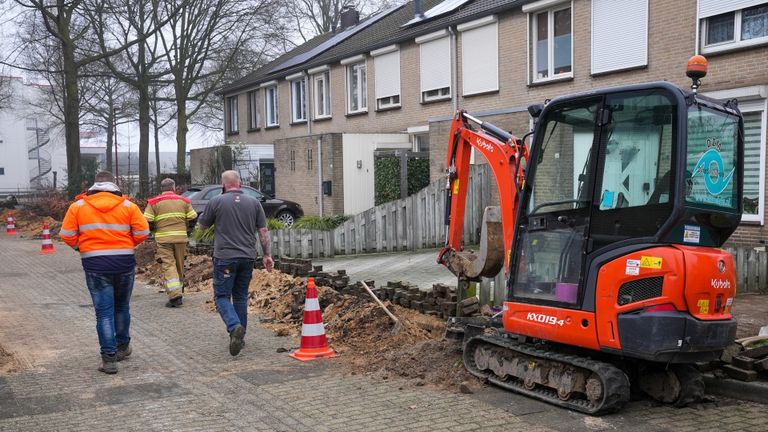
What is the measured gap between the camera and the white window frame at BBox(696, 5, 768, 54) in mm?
13383

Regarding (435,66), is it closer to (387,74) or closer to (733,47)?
(387,74)

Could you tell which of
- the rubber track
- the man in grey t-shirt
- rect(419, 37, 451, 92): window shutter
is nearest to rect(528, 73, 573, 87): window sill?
rect(419, 37, 451, 92): window shutter

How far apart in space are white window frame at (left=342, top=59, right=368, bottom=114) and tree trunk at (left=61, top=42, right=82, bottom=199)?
10.5 meters

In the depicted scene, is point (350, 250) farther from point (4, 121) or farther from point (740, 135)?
point (4, 121)

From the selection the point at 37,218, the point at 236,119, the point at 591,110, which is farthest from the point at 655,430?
the point at 236,119

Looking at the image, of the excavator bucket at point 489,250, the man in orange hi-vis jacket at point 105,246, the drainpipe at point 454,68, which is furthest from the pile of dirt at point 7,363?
the drainpipe at point 454,68

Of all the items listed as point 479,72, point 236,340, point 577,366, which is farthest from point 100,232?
point 479,72

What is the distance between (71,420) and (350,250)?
34.2 ft

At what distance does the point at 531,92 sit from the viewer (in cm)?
1848

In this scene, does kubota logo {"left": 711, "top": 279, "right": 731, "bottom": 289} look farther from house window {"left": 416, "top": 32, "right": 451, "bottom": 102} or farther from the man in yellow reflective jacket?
house window {"left": 416, "top": 32, "right": 451, "bottom": 102}

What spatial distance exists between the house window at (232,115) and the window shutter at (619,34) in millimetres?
23412

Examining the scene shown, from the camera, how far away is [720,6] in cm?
1400

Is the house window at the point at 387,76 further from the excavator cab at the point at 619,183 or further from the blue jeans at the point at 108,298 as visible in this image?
the excavator cab at the point at 619,183

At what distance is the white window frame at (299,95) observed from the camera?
29.9 meters
